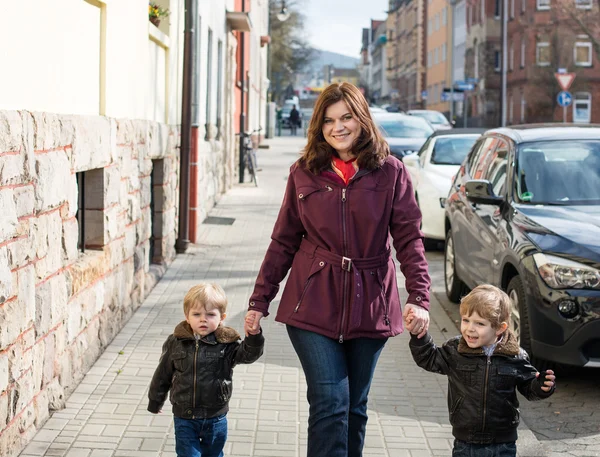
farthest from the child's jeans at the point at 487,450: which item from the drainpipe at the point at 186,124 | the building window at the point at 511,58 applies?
the building window at the point at 511,58

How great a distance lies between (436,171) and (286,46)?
57.5 meters

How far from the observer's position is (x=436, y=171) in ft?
47.1

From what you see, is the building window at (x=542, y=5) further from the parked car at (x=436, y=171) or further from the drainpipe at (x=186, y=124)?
the drainpipe at (x=186, y=124)

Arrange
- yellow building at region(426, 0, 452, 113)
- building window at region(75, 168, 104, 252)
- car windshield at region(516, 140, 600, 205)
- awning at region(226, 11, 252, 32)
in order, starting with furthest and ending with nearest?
yellow building at region(426, 0, 452, 113), awning at region(226, 11, 252, 32), car windshield at region(516, 140, 600, 205), building window at region(75, 168, 104, 252)

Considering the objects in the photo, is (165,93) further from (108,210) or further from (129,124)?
(108,210)

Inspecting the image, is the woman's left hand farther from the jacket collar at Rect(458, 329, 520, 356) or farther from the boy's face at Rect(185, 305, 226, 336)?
the boy's face at Rect(185, 305, 226, 336)

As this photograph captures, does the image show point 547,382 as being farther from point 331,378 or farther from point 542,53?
point 542,53

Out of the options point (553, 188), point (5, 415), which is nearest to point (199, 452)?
point (5, 415)

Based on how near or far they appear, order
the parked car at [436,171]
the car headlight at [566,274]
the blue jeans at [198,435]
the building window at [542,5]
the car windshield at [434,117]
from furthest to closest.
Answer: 1. the building window at [542,5]
2. the car windshield at [434,117]
3. the parked car at [436,171]
4. the car headlight at [566,274]
5. the blue jeans at [198,435]

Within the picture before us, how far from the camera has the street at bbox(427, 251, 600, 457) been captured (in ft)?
18.5

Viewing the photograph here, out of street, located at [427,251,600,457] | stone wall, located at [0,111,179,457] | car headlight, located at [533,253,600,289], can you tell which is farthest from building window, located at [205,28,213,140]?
car headlight, located at [533,253,600,289]

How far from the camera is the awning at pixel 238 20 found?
20250 millimetres

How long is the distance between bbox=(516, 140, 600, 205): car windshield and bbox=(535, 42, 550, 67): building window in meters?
51.8

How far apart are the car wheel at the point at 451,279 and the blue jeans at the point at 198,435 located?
5338 mm
